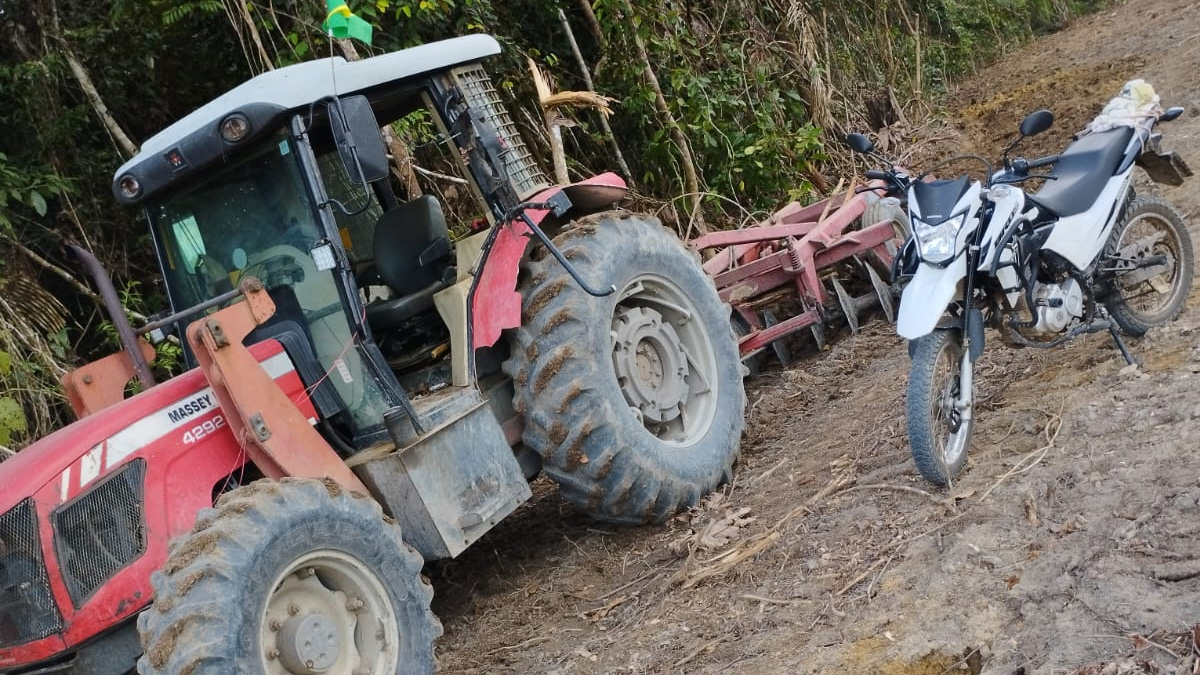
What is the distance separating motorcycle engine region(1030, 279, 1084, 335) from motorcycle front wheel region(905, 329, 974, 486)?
47cm

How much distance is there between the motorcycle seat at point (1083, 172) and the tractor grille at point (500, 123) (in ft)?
6.83

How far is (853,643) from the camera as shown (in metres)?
3.18

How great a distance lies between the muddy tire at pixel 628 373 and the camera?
4.41 m

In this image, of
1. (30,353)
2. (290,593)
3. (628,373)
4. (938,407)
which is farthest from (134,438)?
(30,353)

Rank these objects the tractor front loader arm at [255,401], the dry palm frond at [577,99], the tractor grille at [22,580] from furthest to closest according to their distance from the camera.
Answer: the dry palm frond at [577,99]
the tractor front loader arm at [255,401]
the tractor grille at [22,580]

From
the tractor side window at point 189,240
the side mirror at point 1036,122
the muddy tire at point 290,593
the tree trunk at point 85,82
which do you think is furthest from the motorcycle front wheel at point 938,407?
the tree trunk at point 85,82

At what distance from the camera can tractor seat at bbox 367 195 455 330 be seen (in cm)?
476

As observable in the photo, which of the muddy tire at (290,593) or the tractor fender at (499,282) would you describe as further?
the tractor fender at (499,282)

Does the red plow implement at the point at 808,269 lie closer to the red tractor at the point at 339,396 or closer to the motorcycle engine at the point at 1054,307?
the red tractor at the point at 339,396

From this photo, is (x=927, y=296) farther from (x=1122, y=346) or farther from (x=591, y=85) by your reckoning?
(x=591, y=85)

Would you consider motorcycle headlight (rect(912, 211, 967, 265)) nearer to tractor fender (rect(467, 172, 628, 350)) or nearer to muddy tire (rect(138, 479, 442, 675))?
tractor fender (rect(467, 172, 628, 350))

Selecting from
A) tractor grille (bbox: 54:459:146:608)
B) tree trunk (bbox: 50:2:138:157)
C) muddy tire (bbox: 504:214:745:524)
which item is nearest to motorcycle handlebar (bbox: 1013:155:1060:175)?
muddy tire (bbox: 504:214:745:524)

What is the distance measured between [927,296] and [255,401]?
234 cm

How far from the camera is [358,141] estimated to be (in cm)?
373
